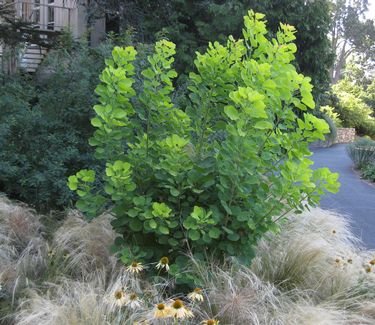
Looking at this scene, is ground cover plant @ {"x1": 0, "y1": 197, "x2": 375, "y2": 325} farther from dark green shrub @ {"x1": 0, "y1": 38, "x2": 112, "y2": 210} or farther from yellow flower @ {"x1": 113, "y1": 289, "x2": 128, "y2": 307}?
dark green shrub @ {"x1": 0, "y1": 38, "x2": 112, "y2": 210}

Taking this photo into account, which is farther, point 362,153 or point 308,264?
point 362,153

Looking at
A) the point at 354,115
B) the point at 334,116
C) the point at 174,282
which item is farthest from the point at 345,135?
the point at 174,282

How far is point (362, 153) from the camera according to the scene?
13.4 metres

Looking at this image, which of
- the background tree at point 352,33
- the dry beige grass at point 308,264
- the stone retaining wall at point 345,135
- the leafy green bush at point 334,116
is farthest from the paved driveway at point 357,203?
the background tree at point 352,33

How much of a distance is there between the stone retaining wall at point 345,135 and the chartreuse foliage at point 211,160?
70.5 ft

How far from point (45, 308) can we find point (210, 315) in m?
0.97

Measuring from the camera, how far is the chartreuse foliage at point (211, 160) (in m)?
3.16

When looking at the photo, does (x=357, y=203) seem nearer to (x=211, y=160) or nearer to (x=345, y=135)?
Result: (x=211, y=160)

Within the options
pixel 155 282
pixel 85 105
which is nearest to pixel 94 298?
pixel 155 282

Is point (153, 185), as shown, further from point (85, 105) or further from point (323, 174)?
point (85, 105)

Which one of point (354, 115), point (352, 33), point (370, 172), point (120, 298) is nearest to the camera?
point (120, 298)

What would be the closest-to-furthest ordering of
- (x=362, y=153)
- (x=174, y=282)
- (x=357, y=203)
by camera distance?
(x=174, y=282)
(x=357, y=203)
(x=362, y=153)

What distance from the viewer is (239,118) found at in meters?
3.04

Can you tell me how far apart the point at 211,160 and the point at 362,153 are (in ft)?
36.1
